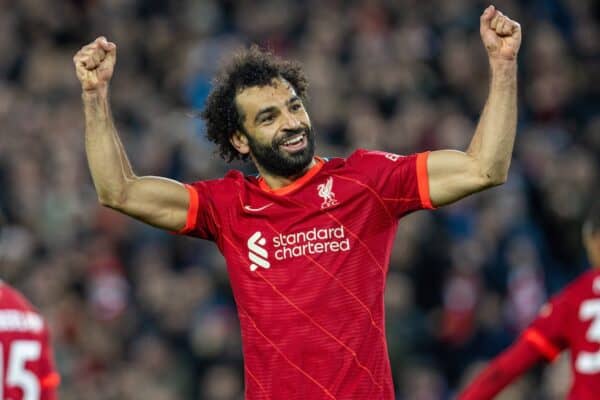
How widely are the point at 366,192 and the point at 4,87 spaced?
9.72 meters

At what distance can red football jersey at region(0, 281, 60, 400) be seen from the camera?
5.96 m

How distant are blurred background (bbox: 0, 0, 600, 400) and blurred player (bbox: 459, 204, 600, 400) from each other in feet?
9.29

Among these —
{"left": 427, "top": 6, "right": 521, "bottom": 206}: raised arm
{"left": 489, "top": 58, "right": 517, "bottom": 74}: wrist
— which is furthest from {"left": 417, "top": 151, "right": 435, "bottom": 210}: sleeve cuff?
{"left": 489, "top": 58, "right": 517, "bottom": 74}: wrist

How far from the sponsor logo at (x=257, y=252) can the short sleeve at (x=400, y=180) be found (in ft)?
1.60

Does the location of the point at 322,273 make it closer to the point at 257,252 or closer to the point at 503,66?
the point at 257,252

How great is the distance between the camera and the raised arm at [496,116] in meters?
5.24

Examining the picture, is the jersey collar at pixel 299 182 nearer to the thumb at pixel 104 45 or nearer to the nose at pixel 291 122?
the nose at pixel 291 122

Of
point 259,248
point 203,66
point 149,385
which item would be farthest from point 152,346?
point 259,248

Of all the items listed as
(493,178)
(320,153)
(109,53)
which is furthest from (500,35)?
(320,153)

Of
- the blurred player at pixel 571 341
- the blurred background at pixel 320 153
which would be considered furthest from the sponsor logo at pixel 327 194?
the blurred background at pixel 320 153

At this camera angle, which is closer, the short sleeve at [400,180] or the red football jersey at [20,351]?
the short sleeve at [400,180]

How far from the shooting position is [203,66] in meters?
14.3

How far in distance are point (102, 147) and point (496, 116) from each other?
1514 mm

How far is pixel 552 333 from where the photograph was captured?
23.5 ft
